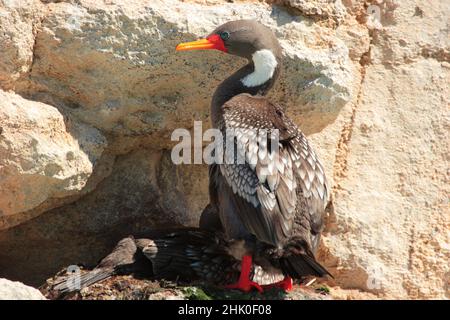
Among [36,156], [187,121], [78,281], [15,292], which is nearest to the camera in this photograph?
[15,292]

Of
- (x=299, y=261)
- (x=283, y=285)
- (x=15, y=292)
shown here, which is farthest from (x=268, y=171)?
(x=15, y=292)

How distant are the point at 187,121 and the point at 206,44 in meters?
0.87

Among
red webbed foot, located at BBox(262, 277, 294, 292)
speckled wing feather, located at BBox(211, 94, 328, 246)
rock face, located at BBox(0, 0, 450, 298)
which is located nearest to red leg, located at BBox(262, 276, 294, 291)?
red webbed foot, located at BBox(262, 277, 294, 292)

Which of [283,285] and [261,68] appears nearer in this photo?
[283,285]

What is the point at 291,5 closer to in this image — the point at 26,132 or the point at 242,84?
the point at 242,84

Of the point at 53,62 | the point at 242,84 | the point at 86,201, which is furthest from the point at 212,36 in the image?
the point at 86,201

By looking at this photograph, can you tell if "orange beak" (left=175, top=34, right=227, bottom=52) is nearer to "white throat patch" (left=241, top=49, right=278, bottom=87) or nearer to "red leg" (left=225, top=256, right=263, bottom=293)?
"white throat patch" (left=241, top=49, right=278, bottom=87)

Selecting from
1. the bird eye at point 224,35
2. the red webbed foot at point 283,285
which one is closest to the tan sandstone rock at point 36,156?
the bird eye at point 224,35

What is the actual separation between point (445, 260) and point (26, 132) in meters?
4.02

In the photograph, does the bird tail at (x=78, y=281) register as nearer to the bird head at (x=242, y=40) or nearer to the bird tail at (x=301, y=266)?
the bird tail at (x=301, y=266)

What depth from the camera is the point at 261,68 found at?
7938 millimetres

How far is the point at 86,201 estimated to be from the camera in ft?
27.7

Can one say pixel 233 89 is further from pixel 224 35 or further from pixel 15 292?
pixel 15 292

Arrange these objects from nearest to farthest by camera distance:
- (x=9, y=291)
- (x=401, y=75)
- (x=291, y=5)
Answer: (x=9, y=291) → (x=291, y=5) → (x=401, y=75)
